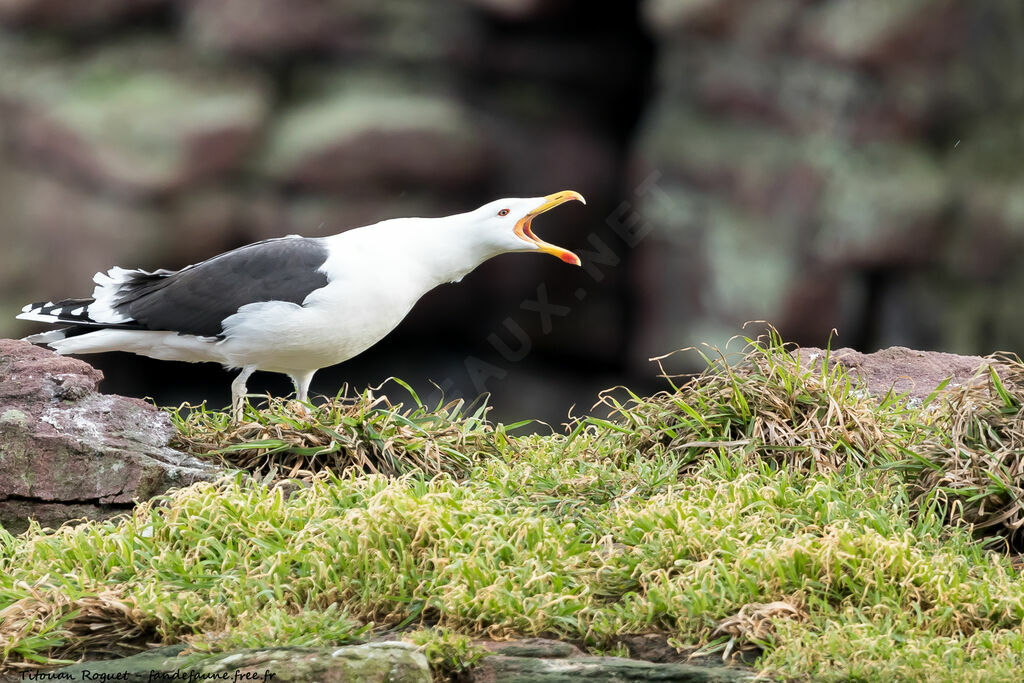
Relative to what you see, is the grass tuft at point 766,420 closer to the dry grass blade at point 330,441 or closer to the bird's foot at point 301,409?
the dry grass blade at point 330,441

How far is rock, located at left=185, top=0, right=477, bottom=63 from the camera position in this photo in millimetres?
10664

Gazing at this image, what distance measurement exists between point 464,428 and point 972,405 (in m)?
1.75

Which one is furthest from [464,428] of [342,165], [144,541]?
[342,165]

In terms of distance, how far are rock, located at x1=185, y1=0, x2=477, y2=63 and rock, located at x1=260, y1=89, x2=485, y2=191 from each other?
55 cm

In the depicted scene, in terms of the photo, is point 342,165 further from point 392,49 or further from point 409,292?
point 409,292

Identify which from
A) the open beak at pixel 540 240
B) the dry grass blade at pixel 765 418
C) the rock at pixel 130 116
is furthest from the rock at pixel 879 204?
the dry grass blade at pixel 765 418

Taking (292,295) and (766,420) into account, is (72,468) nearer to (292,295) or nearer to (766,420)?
(292,295)

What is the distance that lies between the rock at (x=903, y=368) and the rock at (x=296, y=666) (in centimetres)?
305

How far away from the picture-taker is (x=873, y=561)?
8.77 ft

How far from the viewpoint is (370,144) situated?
33.5 feet

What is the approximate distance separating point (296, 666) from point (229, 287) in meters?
2.29

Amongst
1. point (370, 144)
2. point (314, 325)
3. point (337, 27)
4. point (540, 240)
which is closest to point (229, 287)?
point (314, 325)

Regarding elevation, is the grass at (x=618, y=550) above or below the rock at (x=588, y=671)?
above

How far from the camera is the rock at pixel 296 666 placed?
2.31 m
